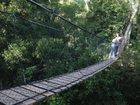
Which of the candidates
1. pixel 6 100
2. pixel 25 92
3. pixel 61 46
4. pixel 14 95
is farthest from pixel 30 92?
pixel 61 46

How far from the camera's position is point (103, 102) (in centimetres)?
1135

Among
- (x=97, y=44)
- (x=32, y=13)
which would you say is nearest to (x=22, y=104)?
(x=97, y=44)

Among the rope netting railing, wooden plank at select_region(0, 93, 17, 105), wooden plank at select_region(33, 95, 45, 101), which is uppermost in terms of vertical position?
the rope netting railing

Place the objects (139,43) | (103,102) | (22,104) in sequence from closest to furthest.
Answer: (22,104)
(103,102)
(139,43)

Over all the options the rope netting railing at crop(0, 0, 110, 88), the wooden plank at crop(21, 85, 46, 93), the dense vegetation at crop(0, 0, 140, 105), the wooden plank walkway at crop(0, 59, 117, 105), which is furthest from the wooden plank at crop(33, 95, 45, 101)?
the dense vegetation at crop(0, 0, 140, 105)

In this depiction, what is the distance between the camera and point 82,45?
25.5 ft

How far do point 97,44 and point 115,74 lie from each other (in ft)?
11.5

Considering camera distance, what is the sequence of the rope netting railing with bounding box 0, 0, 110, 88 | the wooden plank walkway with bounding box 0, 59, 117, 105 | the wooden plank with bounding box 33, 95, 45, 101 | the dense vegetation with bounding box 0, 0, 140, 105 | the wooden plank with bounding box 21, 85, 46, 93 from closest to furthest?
the wooden plank walkway with bounding box 0, 59, 117, 105 → the wooden plank with bounding box 33, 95, 45, 101 → the wooden plank with bounding box 21, 85, 46, 93 → the rope netting railing with bounding box 0, 0, 110, 88 → the dense vegetation with bounding box 0, 0, 140, 105

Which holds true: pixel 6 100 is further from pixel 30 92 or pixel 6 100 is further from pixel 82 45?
pixel 82 45

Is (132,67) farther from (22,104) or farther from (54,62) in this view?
(22,104)

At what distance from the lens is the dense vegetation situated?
23.9 ft

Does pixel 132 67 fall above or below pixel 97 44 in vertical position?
below

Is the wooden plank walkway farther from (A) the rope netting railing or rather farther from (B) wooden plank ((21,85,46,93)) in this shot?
(A) the rope netting railing

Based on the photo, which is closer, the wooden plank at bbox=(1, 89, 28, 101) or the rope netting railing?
the wooden plank at bbox=(1, 89, 28, 101)
